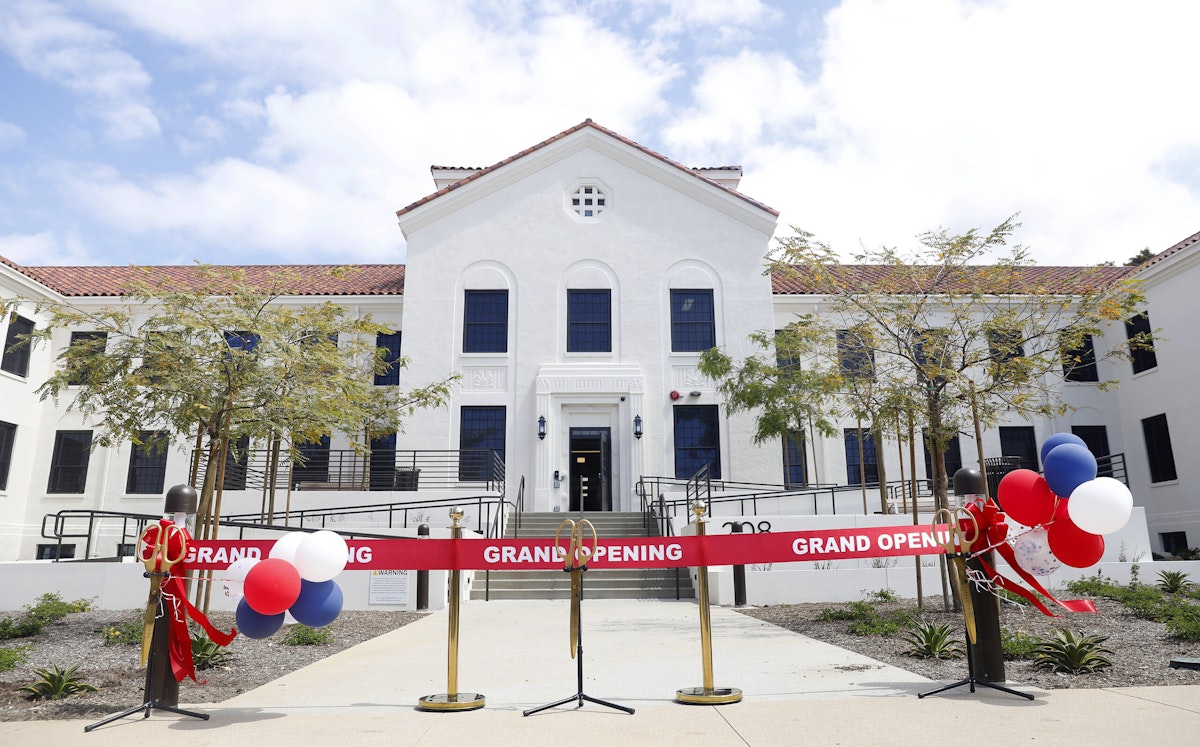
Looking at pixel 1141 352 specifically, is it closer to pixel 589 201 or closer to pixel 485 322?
pixel 589 201

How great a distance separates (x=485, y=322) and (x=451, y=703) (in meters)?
18.9

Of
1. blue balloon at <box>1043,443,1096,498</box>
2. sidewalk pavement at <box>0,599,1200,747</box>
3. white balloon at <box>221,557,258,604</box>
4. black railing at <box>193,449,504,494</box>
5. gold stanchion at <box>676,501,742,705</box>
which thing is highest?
black railing at <box>193,449,504,494</box>

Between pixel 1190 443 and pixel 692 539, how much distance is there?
22880 mm

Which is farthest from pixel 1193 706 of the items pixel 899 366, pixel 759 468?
pixel 759 468

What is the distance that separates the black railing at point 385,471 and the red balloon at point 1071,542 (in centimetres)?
1688

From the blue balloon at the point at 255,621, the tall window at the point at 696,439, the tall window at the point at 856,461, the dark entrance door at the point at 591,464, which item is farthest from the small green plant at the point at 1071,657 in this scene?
the tall window at the point at 856,461

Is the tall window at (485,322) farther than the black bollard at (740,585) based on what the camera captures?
Yes

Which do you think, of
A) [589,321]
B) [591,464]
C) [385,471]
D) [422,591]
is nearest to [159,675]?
[422,591]

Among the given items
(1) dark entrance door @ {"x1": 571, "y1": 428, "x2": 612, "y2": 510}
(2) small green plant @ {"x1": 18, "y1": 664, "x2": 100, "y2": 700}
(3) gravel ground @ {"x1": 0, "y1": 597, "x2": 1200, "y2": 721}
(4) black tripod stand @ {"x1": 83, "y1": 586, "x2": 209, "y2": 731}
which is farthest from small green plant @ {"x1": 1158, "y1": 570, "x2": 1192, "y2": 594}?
(2) small green plant @ {"x1": 18, "y1": 664, "x2": 100, "y2": 700}

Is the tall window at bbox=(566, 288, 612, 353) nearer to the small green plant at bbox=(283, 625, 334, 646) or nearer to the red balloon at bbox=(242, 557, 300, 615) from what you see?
the small green plant at bbox=(283, 625, 334, 646)

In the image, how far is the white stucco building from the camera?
75.4ft

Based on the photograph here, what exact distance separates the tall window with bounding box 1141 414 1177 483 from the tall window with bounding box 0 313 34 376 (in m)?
33.9

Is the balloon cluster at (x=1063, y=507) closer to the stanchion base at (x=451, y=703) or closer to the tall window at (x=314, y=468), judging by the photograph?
the stanchion base at (x=451, y=703)

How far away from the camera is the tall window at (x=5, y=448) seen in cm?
2317
